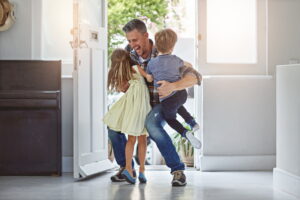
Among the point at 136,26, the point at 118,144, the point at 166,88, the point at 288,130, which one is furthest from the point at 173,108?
the point at 288,130

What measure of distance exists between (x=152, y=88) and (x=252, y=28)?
161 cm

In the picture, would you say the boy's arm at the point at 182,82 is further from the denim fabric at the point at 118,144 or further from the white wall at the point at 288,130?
the white wall at the point at 288,130

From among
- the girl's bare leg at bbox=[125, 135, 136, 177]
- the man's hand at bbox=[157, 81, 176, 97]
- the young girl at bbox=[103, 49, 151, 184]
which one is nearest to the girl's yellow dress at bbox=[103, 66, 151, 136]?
the young girl at bbox=[103, 49, 151, 184]

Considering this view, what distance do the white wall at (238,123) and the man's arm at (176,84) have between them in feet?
3.35

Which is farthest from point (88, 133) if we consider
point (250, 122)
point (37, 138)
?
point (250, 122)

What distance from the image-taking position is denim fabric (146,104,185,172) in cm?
496

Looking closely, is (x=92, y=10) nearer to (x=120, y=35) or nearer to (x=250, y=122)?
(x=250, y=122)

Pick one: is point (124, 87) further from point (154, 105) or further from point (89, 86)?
point (89, 86)

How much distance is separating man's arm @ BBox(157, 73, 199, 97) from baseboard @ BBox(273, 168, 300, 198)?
3.33 ft

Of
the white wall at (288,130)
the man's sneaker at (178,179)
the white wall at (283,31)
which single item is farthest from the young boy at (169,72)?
the white wall at (283,31)

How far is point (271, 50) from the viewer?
6168mm

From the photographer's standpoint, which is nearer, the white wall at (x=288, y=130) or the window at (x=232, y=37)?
the white wall at (x=288, y=130)

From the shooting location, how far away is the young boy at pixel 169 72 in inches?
193

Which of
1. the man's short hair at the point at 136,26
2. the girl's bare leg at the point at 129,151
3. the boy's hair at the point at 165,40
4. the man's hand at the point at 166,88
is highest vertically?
the man's short hair at the point at 136,26
